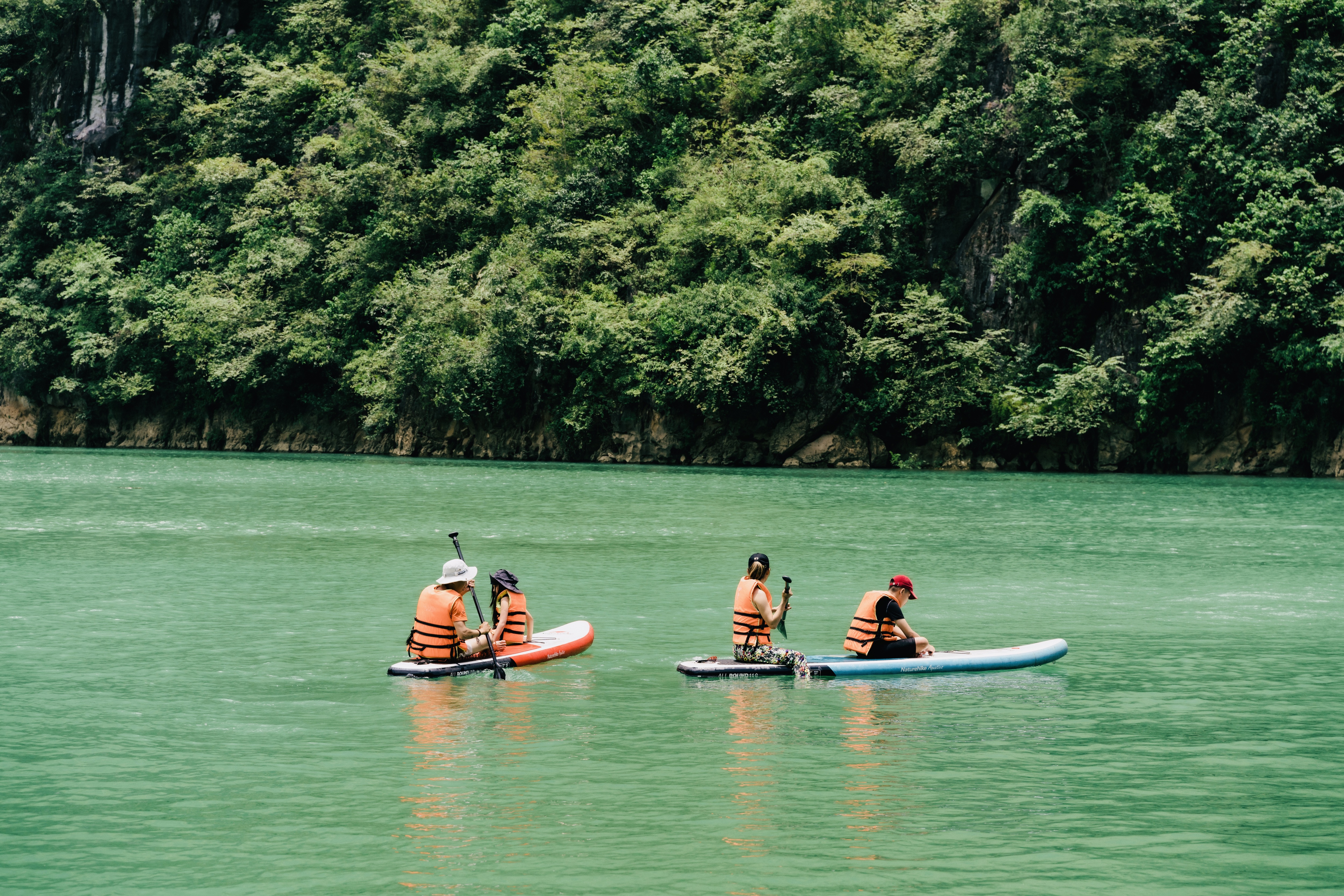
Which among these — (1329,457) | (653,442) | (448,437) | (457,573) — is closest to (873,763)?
(457,573)

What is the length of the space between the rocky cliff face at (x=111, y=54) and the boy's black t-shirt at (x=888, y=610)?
235 feet

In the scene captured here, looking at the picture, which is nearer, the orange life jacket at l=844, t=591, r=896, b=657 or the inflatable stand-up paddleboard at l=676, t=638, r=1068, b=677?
A: the inflatable stand-up paddleboard at l=676, t=638, r=1068, b=677

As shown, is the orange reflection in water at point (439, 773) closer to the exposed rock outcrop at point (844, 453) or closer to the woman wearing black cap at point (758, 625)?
the woman wearing black cap at point (758, 625)

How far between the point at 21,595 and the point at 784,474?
30.6m

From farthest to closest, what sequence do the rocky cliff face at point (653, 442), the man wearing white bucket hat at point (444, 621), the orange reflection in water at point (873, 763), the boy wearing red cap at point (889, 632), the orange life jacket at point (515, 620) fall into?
the rocky cliff face at point (653, 442)
the orange life jacket at point (515, 620)
the boy wearing red cap at point (889, 632)
the man wearing white bucket hat at point (444, 621)
the orange reflection in water at point (873, 763)

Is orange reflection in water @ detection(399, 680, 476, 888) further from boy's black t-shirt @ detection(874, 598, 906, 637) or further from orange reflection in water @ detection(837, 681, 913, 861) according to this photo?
boy's black t-shirt @ detection(874, 598, 906, 637)

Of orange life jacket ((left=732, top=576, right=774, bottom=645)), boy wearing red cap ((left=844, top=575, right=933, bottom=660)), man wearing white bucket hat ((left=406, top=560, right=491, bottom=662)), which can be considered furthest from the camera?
boy wearing red cap ((left=844, top=575, right=933, bottom=660))

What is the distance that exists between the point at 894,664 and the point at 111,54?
74.1 m

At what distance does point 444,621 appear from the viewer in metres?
14.0

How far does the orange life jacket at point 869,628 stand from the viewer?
14.4m

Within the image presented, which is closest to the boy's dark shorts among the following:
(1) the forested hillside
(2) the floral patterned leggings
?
(2) the floral patterned leggings

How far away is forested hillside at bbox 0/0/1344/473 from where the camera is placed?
149 feet

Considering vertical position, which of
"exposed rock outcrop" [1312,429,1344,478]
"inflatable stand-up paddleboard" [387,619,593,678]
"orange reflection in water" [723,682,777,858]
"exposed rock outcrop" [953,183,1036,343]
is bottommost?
"orange reflection in water" [723,682,777,858]

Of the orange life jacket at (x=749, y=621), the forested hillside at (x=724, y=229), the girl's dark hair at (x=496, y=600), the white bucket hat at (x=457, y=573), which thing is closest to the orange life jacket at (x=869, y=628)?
the orange life jacket at (x=749, y=621)
